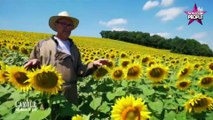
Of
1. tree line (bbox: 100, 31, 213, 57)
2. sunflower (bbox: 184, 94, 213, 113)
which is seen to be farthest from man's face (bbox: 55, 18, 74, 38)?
tree line (bbox: 100, 31, 213, 57)

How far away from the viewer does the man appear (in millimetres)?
6043

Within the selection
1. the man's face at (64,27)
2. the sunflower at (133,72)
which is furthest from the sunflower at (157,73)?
the man's face at (64,27)

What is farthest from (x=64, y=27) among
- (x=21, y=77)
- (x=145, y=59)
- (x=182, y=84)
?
(x=145, y=59)

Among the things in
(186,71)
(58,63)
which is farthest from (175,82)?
(58,63)

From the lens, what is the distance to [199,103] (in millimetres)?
4715

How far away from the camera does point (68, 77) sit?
6.04 metres

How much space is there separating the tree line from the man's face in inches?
1615

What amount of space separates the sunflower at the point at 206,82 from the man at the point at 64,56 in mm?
Result: 1753

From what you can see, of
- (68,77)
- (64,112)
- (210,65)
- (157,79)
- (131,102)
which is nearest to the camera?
(131,102)

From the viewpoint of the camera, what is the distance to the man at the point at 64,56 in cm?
604

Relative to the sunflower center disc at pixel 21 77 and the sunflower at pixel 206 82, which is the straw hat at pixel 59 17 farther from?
the sunflower at pixel 206 82

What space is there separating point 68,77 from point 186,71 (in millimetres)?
2400

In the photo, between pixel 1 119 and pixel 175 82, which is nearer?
pixel 1 119

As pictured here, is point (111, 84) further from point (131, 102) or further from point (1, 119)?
point (131, 102)
